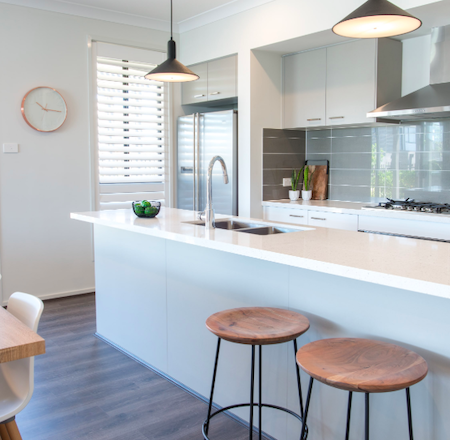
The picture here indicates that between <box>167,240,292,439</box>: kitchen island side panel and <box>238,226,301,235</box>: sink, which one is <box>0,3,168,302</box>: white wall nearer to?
<box>167,240,292,439</box>: kitchen island side panel

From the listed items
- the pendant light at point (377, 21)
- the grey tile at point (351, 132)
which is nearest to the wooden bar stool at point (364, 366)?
the pendant light at point (377, 21)

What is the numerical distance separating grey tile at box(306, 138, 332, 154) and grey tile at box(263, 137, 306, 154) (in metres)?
0.06

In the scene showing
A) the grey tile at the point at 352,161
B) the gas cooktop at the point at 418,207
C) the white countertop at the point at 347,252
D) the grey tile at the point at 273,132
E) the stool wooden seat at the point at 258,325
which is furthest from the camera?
the grey tile at the point at 273,132

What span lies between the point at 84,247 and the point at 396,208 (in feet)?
9.51

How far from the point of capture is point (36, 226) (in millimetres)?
4504

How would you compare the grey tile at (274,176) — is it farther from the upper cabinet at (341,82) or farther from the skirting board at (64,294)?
the skirting board at (64,294)

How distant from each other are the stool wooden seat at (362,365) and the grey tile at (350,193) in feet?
9.74

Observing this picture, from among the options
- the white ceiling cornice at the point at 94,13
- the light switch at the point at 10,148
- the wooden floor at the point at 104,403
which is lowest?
the wooden floor at the point at 104,403

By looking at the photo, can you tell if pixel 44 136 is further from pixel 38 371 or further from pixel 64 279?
pixel 38 371

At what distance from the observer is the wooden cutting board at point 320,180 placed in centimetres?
483

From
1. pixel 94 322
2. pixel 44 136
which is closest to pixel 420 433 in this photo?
pixel 94 322

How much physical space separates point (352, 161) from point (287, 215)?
0.82 metres

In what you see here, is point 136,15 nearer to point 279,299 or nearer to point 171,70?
point 171,70

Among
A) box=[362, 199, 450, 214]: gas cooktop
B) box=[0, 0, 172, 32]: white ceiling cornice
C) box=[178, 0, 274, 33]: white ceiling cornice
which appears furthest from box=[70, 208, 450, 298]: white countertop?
box=[0, 0, 172, 32]: white ceiling cornice
